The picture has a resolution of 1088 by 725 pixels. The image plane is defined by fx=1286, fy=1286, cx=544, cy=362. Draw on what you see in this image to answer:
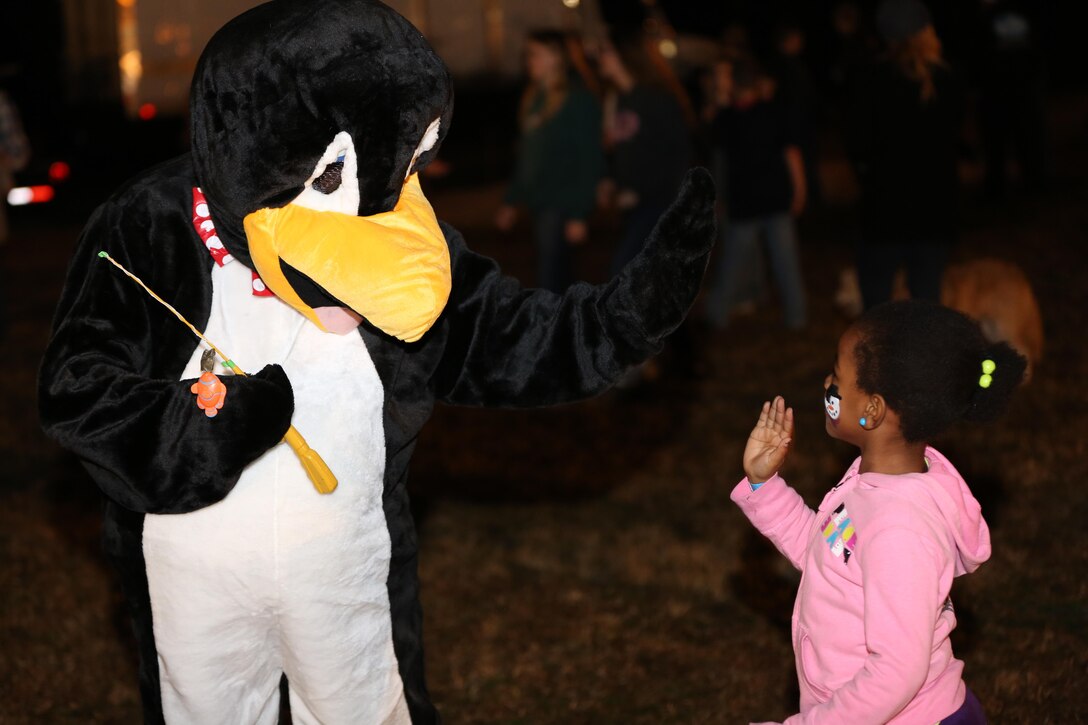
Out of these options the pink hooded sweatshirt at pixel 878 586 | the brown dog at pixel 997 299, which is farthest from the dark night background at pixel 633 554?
the pink hooded sweatshirt at pixel 878 586

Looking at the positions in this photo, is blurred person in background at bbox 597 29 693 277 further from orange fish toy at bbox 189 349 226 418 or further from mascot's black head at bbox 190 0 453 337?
orange fish toy at bbox 189 349 226 418

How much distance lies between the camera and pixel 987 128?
12.8 m

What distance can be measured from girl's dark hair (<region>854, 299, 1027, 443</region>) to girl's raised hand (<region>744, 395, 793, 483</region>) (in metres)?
0.23

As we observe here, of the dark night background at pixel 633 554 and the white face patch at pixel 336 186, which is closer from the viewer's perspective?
the white face patch at pixel 336 186

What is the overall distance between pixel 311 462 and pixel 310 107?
0.66 m

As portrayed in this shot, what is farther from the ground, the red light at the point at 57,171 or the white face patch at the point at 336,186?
the white face patch at the point at 336,186

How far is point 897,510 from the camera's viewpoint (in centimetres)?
229

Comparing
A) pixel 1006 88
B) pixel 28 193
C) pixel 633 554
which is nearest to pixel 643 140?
pixel 633 554

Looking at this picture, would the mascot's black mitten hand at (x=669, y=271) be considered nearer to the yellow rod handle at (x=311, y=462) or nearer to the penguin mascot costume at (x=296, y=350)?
the penguin mascot costume at (x=296, y=350)

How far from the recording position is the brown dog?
6.72 meters

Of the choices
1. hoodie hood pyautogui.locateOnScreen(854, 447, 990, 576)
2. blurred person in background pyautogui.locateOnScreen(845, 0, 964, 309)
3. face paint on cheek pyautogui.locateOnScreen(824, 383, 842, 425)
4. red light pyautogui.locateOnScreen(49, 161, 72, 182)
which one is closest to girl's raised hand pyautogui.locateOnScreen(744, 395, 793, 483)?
face paint on cheek pyautogui.locateOnScreen(824, 383, 842, 425)

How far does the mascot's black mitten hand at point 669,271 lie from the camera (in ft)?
8.25

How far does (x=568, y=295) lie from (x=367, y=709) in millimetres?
946

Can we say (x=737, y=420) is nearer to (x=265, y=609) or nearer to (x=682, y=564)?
(x=682, y=564)
